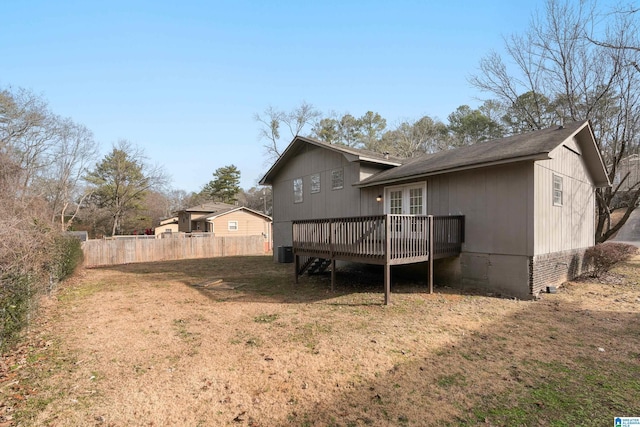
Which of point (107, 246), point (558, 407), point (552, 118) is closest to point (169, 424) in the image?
point (558, 407)

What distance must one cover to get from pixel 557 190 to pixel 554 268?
93.5 inches

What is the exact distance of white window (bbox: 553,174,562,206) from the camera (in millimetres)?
9345

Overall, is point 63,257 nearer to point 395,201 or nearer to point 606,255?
point 395,201

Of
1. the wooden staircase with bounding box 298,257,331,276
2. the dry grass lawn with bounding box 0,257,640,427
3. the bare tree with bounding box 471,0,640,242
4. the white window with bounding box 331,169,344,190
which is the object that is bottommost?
the dry grass lawn with bounding box 0,257,640,427

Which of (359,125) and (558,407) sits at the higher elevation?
(359,125)

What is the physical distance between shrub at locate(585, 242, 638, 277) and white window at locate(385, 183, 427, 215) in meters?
6.03

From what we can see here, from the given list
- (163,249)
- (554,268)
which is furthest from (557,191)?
(163,249)

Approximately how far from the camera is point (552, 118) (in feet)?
61.4

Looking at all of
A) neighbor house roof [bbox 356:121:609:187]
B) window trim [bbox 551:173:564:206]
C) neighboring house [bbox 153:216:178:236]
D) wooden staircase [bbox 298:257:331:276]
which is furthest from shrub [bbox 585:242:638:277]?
neighboring house [bbox 153:216:178:236]

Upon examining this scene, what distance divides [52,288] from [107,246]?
1033 cm

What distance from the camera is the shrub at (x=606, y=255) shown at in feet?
33.0

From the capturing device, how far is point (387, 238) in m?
7.44

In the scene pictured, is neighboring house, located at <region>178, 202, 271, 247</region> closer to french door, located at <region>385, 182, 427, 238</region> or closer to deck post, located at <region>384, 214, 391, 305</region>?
french door, located at <region>385, 182, 427, 238</region>

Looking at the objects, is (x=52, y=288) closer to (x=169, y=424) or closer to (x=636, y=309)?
(x=169, y=424)
